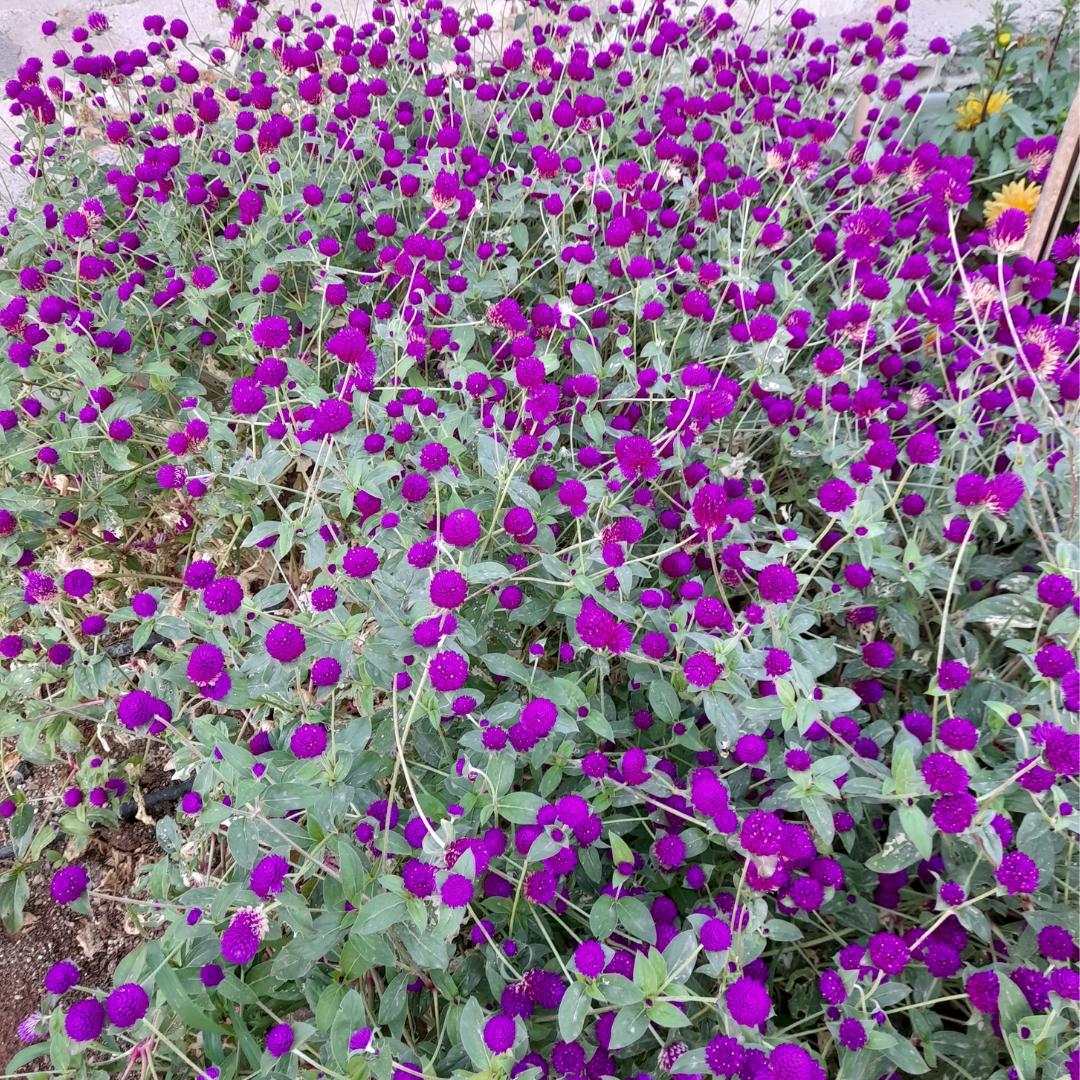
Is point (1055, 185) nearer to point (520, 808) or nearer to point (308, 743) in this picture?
point (520, 808)

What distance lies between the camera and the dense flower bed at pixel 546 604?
4.04 ft

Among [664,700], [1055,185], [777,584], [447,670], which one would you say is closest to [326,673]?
[447,670]

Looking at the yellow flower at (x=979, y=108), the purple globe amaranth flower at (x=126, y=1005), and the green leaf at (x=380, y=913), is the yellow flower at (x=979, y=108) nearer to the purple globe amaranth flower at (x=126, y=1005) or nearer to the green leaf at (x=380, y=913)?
the green leaf at (x=380, y=913)

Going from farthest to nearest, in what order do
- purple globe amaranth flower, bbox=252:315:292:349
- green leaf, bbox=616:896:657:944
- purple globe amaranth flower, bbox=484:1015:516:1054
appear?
purple globe amaranth flower, bbox=252:315:292:349 → green leaf, bbox=616:896:657:944 → purple globe amaranth flower, bbox=484:1015:516:1054

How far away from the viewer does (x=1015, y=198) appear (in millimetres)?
2875

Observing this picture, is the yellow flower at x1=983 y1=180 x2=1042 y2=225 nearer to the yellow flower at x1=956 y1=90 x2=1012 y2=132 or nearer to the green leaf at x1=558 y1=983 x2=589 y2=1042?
the yellow flower at x1=956 y1=90 x2=1012 y2=132

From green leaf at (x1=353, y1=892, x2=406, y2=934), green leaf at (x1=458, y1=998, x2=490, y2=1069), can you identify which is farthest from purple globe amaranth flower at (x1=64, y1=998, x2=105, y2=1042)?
green leaf at (x1=458, y1=998, x2=490, y2=1069)

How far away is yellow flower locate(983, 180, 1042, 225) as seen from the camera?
9.28 ft

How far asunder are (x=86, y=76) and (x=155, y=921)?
269cm

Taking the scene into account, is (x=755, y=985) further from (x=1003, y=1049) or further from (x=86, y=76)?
(x=86, y=76)

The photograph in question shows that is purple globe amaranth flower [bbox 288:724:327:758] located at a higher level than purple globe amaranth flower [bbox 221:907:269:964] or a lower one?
higher

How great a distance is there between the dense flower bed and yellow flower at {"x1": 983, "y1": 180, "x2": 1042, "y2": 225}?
204 mm

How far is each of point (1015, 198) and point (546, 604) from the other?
7.89 feet

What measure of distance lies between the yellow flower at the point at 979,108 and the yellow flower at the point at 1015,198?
1.10 feet
